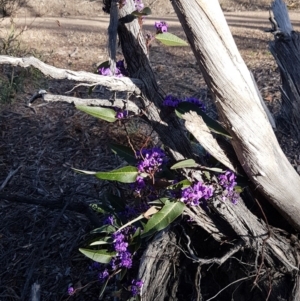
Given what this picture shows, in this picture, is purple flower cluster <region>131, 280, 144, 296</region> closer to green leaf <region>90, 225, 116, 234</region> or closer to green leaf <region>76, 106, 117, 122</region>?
green leaf <region>90, 225, 116, 234</region>

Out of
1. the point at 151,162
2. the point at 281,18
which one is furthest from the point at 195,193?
the point at 281,18

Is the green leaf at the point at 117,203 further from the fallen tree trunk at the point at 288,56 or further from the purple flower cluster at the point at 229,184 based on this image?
the fallen tree trunk at the point at 288,56

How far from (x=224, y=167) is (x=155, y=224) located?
0.40m

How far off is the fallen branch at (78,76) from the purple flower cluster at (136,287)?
0.86 m

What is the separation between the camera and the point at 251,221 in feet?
8.72

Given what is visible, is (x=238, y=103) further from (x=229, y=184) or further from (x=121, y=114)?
(x=121, y=114)

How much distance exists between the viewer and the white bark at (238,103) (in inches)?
86.8

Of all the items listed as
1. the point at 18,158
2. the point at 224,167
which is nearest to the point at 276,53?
the point at 224,167

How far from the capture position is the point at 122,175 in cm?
245

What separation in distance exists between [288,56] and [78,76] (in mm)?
1386

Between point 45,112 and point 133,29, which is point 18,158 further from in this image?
point 133,29

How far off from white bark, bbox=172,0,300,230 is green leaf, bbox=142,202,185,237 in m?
0.32

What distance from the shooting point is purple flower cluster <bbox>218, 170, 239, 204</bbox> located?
8.20 ft

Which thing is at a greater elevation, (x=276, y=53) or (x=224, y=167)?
(x=276, y=53)
